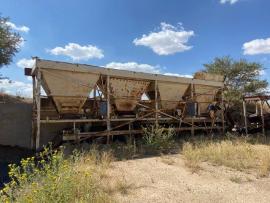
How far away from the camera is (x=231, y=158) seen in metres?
10.9

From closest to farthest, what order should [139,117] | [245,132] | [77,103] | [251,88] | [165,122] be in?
[77,103], [139,117], [165,122], [245,132], [251,88]

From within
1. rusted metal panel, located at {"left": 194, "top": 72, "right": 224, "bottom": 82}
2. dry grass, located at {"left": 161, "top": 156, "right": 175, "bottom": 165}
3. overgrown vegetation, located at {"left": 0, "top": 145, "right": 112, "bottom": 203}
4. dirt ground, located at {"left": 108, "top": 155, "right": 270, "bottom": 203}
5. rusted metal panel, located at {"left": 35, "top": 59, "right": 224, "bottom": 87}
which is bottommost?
dirt ground, located at {"left": 108, "top": 155, "right": 270, "bottom": 203}

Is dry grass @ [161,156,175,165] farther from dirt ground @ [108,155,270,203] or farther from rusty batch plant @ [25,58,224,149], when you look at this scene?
rusty batch plant @ [25,58,224,149]

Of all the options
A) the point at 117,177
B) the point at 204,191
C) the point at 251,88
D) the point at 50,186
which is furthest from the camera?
the point at 251,88

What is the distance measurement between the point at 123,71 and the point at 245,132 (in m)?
9.65

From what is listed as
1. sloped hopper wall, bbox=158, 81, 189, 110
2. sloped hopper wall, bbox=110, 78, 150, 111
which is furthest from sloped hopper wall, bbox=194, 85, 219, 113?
sloped hopper wall, bbox=110, 78, 150, 111

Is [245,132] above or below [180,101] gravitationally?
below

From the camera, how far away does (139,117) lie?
14.8 m

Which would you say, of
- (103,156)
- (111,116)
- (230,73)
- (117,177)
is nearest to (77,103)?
(111,116)

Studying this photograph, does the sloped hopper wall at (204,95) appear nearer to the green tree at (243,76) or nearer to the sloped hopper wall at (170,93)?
the sloped hopper wall at (170,93)

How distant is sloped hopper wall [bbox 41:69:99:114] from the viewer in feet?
40.2

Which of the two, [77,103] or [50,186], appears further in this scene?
[77,103]

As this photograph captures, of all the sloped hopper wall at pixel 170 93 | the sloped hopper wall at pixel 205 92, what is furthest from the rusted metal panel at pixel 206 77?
the sloped hopper wall at pixel 170 93

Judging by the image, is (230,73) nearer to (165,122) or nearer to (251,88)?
(251,88)
